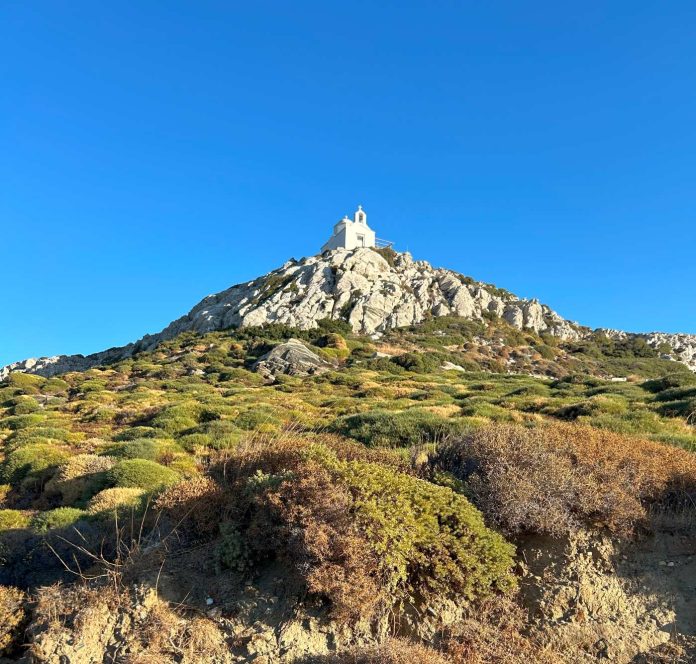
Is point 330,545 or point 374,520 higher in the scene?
point 374,520

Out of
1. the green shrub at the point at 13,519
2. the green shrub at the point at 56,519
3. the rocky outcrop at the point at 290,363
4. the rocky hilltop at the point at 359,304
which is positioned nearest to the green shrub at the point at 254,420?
the green shrub at the point at 13,519

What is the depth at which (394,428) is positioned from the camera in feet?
44.7

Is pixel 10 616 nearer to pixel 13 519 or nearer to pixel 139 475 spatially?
pixel 13 519

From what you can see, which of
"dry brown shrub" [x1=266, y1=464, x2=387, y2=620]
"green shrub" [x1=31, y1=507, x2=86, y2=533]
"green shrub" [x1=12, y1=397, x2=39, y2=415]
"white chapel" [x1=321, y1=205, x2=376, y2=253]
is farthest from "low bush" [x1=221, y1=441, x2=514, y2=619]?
"white chapel" [x1=321, y1=205, x2=376, y2=253]

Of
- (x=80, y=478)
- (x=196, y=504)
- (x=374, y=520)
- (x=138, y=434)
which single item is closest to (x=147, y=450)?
(x=80, y=478)

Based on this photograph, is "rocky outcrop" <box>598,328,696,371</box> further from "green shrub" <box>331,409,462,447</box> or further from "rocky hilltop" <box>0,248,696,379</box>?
"green shrub" <box>331,409,462,447</box>

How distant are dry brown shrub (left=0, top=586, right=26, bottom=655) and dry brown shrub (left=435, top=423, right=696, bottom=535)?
4958 millimetres

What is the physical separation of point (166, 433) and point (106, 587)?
12.0m

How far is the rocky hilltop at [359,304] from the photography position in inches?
2613

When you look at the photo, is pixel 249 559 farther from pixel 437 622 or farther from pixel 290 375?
pixel 290 375

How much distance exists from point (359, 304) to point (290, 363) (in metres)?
24.9

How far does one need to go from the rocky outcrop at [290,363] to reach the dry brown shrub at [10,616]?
110 ft

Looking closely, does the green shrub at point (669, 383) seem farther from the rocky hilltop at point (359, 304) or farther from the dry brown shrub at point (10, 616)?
the rocky hilltop at point (359, 304)

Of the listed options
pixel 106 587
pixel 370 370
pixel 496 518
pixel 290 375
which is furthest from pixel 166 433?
pixel 370 370
